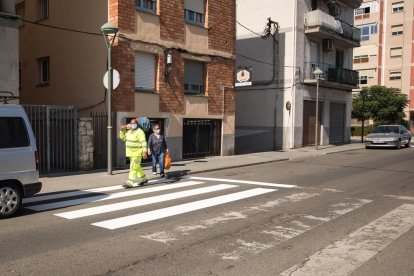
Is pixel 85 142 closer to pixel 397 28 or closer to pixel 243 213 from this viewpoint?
pixel 243 213

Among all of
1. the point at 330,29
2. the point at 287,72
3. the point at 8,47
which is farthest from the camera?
the point at 330,29

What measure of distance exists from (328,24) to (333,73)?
10.5 feet

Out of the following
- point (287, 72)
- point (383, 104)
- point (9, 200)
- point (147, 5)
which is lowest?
point (9, 200)

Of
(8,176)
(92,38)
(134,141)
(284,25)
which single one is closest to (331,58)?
(284,25)

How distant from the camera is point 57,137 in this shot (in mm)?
13516

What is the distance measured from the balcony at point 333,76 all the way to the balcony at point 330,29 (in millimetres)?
1785

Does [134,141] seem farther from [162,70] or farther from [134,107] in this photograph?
[162,70]

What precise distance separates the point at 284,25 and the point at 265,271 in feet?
71.6

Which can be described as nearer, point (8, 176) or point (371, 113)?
point (8, 176)

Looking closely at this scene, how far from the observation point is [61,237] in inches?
239

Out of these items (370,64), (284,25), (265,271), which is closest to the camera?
(265,271)

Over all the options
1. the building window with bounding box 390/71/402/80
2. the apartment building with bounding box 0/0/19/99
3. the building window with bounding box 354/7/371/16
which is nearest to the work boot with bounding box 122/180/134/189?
the apartment building with bounding box 0/0/19/99

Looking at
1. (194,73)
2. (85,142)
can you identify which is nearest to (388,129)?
(194,73)

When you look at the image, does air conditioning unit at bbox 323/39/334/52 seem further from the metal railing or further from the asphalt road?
the metal railing
